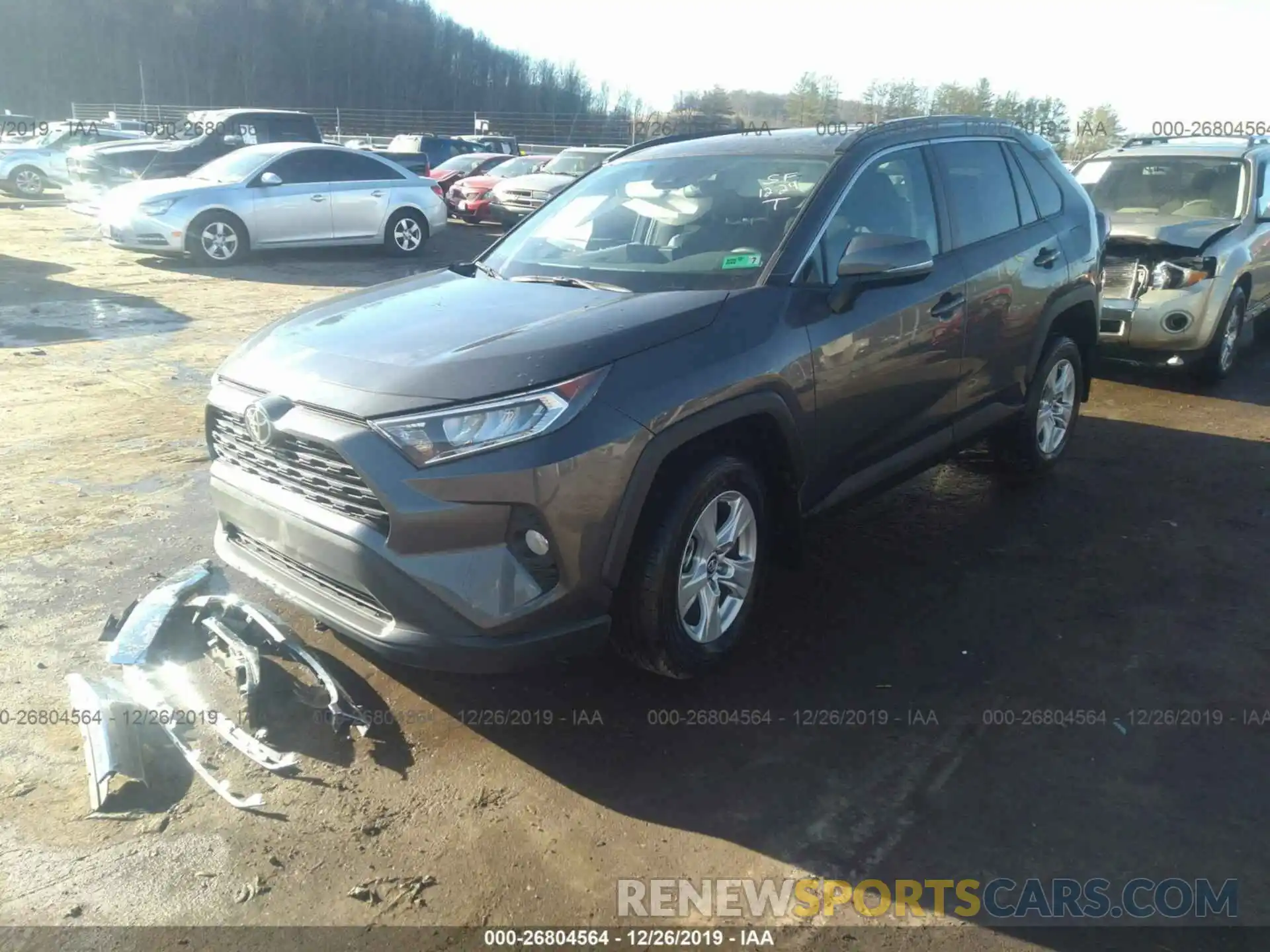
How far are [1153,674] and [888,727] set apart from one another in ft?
3.68

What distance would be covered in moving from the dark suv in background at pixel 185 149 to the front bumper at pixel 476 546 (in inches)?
646

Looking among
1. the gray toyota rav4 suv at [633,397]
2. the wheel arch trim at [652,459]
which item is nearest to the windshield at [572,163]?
the gray toyota rav4 suv at [633,397]

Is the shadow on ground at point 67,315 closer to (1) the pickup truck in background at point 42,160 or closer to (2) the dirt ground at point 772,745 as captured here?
(2) the dirt ground at point 772,745

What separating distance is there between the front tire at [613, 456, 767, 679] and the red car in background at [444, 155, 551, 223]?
54.3 ft

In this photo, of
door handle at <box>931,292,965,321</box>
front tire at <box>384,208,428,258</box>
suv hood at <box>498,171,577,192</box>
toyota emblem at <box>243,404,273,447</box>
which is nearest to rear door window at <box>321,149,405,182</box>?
front tire at <box>384,208,428,258</box>

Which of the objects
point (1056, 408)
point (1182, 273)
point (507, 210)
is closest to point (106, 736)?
point (1056, 408)

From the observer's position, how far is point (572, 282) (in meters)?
3.83

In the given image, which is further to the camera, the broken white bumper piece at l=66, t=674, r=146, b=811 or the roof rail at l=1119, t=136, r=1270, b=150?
the roof rail at l=1119, t=136, r=1270, b=150

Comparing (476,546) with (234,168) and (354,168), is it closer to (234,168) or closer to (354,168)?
(234,168)

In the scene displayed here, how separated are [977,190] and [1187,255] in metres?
3.85

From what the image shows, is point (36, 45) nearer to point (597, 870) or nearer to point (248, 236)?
point (248, 236)

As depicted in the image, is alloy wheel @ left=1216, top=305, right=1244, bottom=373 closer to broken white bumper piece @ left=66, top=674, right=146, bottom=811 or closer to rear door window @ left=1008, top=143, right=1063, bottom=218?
rear door window @ left=1008, top=143, right=1063, bottom=218

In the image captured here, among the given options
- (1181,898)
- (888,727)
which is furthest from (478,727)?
(1181,898)

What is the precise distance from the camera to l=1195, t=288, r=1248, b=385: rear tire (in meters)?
7.75
